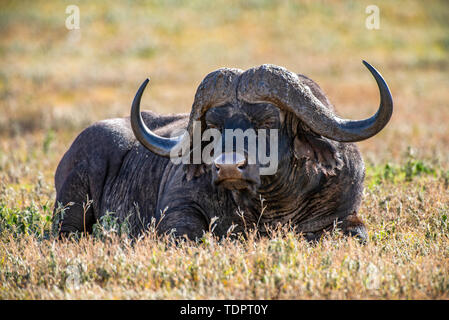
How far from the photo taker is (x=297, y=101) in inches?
221

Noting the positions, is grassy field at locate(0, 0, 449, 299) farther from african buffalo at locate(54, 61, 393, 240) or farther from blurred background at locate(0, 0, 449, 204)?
african buffalo at locate(54, 61, 393, 240)

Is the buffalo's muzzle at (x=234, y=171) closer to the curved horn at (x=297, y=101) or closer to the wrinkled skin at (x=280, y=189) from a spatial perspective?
the wrinkled skin at (x=280, y=189)

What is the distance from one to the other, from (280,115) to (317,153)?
48cm

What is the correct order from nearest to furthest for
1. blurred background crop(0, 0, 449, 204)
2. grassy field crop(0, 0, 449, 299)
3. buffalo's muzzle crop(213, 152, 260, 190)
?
grassy field crop(0, 0, 449, 299)
buffalo's muzzle crop(213, 152, 260, 190)
blurred background crop(0, 0, 449, 204)

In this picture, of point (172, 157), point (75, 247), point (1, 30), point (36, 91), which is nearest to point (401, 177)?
point (172, 157)

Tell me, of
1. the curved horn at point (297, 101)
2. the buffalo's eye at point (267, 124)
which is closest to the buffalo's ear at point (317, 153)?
the curved horn at point (297, 101)

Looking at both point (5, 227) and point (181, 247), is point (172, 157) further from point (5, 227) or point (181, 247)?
point (5, 227)

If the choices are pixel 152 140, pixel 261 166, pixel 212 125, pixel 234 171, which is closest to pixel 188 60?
pixel 152 140

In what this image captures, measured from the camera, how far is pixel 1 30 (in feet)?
118

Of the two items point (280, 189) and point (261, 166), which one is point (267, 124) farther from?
point (280, 189)

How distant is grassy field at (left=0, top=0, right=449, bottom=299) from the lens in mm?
4633

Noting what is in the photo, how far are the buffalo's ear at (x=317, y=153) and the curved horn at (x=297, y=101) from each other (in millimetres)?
139

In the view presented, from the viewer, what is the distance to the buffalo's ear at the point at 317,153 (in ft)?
18.8

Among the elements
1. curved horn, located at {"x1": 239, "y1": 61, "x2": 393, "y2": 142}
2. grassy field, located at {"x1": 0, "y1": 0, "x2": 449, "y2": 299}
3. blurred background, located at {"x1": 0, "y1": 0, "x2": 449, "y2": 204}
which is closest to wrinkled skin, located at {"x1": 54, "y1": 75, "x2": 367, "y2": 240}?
curved horn, located at {"x1": 239, "y1": 61, "x2": 393, "y2": 142}
